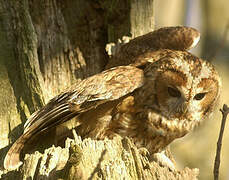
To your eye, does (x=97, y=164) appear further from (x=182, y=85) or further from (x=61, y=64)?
(x=61, y=64)

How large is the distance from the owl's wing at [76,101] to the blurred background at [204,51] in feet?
8.10

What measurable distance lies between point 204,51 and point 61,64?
2.21 meters

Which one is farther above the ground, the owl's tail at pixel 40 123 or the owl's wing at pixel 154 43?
the owl's wing at pixel 154 43

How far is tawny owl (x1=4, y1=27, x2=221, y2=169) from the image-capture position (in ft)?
9.55

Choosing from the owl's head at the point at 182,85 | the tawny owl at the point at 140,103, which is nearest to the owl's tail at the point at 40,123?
the tawny owl at the point at 140,103

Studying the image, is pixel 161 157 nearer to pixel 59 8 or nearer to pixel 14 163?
pixel 14 163

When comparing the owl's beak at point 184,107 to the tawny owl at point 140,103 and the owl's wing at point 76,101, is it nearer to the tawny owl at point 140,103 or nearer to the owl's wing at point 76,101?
the tawny owl at point 140,103

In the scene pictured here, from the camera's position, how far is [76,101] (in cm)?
288

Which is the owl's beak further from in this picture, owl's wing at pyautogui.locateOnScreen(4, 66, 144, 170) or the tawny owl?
owl's wing at pyautogui.locateOnScreen(4, 66, 144, 170)

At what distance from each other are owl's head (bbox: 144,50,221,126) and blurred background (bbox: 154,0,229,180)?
6.99ft

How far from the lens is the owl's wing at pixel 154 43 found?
3.71 metres

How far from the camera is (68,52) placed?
382 centimetres

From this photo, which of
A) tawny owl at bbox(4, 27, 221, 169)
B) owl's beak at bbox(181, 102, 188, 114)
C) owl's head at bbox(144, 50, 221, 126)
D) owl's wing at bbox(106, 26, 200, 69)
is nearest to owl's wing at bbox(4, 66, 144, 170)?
tawny owl at bbox(4, 27, 221, 169)

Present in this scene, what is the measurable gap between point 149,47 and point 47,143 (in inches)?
46.5
